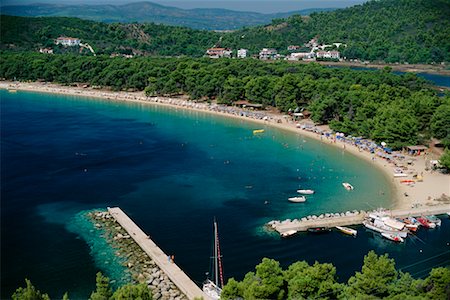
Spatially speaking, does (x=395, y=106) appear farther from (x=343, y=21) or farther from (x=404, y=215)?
(x=343, y=21)

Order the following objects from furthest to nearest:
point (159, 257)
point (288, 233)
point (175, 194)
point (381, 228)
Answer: point (175, 194) < point (381, 228) < point (288, 233) < point (159, 257)

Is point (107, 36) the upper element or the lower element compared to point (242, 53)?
upper

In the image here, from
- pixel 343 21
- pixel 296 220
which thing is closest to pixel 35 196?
pixel 296 220

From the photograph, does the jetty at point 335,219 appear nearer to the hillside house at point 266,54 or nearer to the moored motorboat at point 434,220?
the moored motorboat at point 434,220

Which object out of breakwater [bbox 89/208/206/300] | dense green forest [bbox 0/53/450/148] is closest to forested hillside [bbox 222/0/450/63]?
dense green forest [bbox 0/53/450/148]

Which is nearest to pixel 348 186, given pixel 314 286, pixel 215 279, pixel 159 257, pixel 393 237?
pixel 393 237

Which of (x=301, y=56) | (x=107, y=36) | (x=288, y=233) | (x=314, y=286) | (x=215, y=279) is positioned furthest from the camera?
(x=107, y=36)

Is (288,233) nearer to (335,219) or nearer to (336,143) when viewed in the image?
(335,219)

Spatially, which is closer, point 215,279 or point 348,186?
point 215,279

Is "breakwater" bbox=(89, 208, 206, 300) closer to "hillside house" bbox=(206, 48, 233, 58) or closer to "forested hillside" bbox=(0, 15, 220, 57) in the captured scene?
"forested hillside" bbox=(0, 15, 220, 57)
